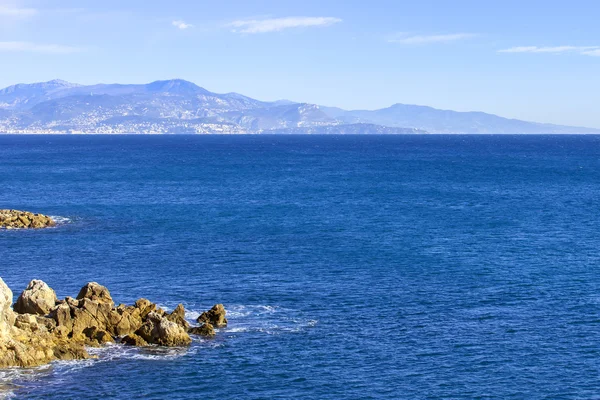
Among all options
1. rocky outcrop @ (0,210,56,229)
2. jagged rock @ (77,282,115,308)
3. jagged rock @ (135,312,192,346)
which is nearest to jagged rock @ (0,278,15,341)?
jagged rock @ (77,282,115,308)

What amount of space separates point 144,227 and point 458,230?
47.6 metres

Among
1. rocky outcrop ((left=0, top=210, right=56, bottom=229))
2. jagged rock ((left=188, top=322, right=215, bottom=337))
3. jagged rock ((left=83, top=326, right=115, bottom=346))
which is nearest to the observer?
jagged rock ((left=83, top=326, right=115, bottom=346))

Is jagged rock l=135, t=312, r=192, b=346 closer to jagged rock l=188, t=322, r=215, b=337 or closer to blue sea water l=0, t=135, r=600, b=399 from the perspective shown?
blue sea water l=0, t=135, r=600, b=399

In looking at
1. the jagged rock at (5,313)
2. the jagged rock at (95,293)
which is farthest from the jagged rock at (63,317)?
the jagged rock at (5,313)

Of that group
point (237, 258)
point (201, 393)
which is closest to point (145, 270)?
point (237, 258)

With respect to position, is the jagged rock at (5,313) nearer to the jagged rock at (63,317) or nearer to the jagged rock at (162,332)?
the jagged rock at (63,317)

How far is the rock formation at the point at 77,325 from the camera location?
57.9 metres

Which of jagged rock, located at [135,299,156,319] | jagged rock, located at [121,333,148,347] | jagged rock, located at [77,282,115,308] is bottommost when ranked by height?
jagged rock, located at [121,333,148,347]

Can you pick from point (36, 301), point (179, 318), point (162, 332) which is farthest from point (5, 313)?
point (179, 318)

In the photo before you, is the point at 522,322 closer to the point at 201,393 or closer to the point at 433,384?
the point at 433,384

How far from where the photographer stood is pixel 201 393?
173ft

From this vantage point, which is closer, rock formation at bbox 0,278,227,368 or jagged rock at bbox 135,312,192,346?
rock formation at bbox 0,278,227,368

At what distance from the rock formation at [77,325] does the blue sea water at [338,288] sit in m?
1.77

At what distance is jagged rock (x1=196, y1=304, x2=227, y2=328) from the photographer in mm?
66750
